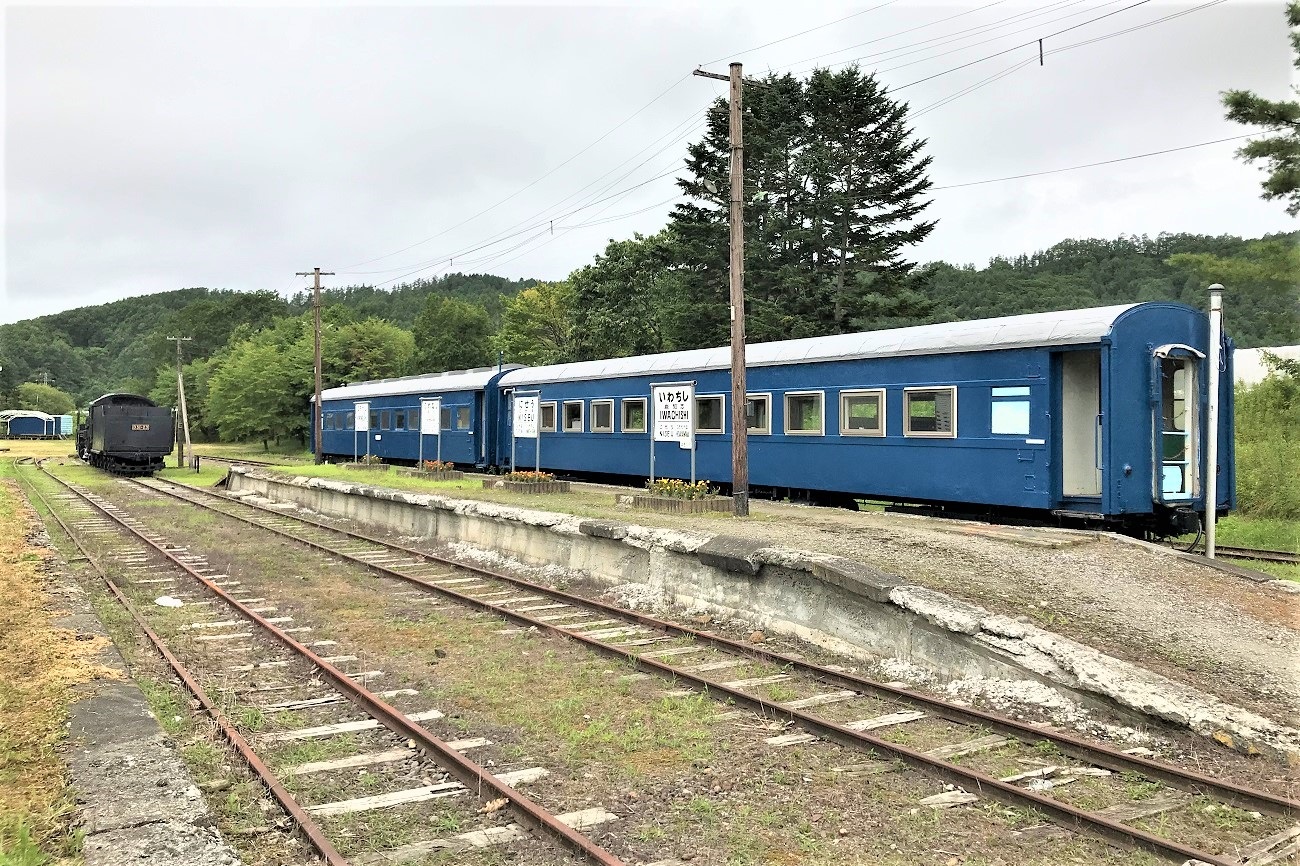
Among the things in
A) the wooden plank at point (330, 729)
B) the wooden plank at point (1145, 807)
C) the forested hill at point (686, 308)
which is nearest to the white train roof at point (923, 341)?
the forested hill at point (686, 308)

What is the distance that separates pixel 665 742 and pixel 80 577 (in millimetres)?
10202

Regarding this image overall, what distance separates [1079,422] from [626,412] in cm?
1020

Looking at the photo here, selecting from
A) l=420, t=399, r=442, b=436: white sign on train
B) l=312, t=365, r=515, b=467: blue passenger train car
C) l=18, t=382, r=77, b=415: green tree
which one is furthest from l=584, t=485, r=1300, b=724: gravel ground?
l=18, t=382, r=77, b=415: green tree

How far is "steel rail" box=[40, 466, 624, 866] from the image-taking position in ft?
14.4

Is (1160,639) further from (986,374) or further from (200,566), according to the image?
(200,566)

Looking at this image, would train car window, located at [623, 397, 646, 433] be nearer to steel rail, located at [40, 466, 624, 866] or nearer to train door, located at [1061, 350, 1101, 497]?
train door, located at [1061, 350, 1101, 497]

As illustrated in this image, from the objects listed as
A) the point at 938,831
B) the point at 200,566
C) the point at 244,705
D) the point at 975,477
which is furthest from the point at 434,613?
the point at 975,477

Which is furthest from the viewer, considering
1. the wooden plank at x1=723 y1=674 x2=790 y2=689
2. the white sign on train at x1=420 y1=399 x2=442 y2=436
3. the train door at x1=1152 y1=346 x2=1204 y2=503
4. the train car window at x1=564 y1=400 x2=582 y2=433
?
the white sign on train at x1=420 y1=399 x2=442 y2=436

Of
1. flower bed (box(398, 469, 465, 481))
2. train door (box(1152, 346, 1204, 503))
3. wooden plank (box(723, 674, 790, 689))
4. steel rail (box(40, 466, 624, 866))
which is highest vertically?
train door (box(1152, 346, 1204, 503))

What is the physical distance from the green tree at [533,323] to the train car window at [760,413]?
173 feet

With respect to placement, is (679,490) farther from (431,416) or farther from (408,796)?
(431,416)

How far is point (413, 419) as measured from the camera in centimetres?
3028

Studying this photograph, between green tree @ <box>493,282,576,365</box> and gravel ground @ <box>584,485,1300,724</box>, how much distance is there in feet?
195

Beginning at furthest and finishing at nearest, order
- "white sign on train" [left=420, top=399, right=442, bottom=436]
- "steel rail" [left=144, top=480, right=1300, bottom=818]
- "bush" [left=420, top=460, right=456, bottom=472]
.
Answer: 1. "white sign on train" [left=420, top=399, right=442, bottom=436]
2. "bush" [left=420, top=460, right=456, bottom=472]
3. "steel rail" [left=144, top=480, right=1300, bottom=818]
